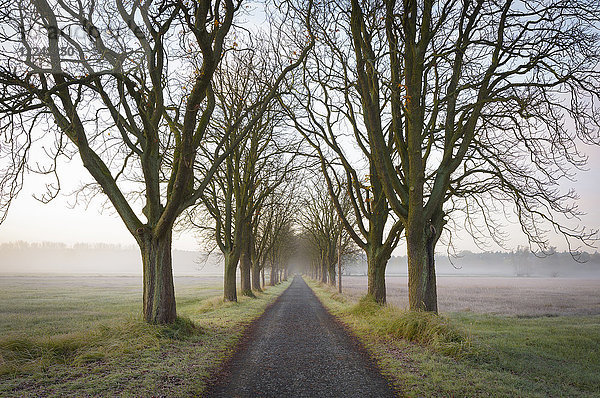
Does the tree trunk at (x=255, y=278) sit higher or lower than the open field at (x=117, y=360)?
lower

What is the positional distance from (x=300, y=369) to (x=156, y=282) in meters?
4.86

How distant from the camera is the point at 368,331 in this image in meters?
9.34

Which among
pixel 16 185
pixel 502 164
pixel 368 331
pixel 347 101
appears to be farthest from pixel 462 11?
pixel 16 185

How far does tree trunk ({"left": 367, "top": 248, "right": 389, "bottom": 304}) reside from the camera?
13172mm

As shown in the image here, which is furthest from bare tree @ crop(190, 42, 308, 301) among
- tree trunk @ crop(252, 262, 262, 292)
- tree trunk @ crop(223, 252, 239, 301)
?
tree trunk @ crop(252, 262, 262, 292)

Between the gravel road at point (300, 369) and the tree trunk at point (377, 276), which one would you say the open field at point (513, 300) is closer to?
the tree trunk at point (377, 276)

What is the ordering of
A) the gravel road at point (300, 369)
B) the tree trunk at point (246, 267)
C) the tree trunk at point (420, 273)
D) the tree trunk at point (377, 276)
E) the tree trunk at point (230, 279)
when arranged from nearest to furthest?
the gravel road at point (300, 369) < the tree trunk at point (420, 273) < the tree trunk at point (377, 276) < the tree trunk at point (230, 279) < the tree trunk at point (246, 267)

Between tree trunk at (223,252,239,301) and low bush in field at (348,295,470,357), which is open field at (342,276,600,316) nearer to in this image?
low bush in field at (348,295,470,357)

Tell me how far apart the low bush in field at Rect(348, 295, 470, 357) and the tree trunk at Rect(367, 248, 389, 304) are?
9.37ft

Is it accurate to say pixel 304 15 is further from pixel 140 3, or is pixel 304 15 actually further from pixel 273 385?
pixel 273 385

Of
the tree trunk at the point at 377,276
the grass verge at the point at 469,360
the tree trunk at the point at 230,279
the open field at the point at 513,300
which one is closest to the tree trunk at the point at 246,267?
the tree trunk at the point at 230,279

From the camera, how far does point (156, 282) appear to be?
873 centimetres

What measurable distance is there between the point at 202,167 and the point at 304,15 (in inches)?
362

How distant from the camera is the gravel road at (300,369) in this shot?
4.82 meters
